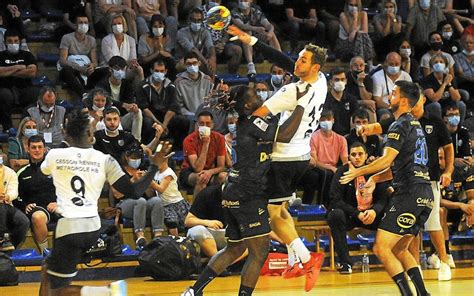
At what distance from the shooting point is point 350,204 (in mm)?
15234

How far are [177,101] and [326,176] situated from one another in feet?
9.07

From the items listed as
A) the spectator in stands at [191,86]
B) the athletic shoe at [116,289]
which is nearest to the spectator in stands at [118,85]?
the spectator in stands at [191,86]

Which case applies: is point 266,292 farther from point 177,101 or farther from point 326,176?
point 177,101

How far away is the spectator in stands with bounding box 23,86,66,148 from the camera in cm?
1628

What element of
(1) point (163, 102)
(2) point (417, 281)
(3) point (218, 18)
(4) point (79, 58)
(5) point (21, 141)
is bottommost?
(1) point (163, 102)

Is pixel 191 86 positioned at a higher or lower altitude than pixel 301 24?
higher

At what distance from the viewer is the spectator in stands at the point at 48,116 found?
16.3 meters

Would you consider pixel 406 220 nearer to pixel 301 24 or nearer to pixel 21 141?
pixel 21 141

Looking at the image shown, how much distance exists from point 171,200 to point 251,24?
17.2ft

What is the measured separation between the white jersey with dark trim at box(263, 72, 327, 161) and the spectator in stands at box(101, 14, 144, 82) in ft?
23.1

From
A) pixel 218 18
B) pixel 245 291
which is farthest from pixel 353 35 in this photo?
pixel 245 291

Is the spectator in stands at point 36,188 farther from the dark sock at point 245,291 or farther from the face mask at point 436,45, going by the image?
the face mask at point 436,45

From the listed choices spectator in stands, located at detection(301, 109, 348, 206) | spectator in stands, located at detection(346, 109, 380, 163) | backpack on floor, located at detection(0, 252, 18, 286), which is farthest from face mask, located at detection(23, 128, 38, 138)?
spectator in stands, located at detection(346, 109, 380, 163)

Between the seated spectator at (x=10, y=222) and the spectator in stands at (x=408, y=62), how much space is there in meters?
8.18
